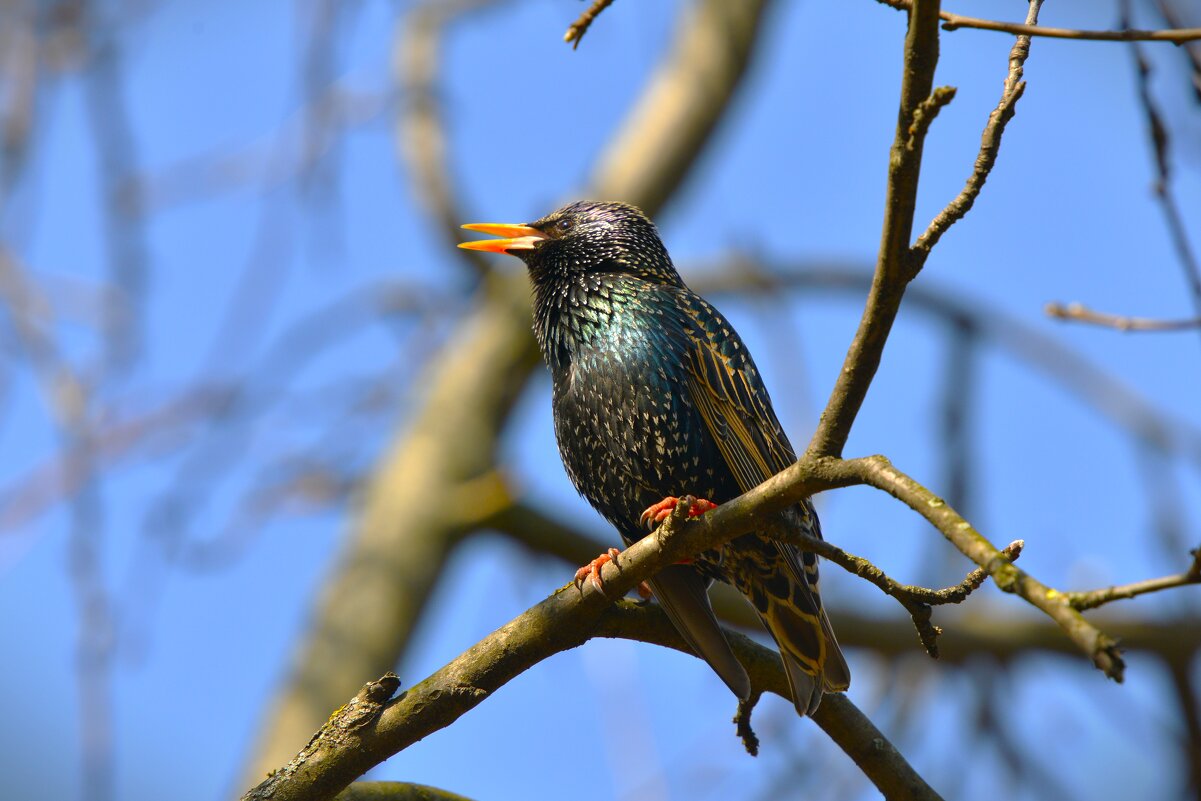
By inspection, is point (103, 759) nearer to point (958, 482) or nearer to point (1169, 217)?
point (1169, 217)

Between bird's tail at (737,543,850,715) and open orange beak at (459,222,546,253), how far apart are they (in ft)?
5.56

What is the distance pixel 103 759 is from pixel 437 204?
5.47 m

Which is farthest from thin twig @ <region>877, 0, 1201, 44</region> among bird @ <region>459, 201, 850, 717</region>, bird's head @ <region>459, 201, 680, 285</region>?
bird's head @ <region>459, 201, 680, 285</region>

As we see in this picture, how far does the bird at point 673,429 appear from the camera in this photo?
13.2 ft

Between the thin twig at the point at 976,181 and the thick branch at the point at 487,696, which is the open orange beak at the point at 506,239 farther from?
the thin twig at the point at 976,181

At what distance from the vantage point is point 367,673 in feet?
24.9

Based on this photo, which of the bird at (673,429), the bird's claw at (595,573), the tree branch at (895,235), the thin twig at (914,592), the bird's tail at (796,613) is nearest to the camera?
the tree branch at (895,235)

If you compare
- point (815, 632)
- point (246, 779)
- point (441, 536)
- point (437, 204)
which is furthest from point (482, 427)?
point (815, 632)

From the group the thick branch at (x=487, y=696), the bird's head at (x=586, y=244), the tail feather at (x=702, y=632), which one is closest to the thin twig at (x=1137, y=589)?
the thick branch at (x=487, y=696)

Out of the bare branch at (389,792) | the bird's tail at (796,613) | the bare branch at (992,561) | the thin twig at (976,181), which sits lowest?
the bird's tail at (796,613)

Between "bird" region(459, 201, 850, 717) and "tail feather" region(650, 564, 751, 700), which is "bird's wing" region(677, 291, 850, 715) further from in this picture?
"tail feather" region(650, 564, 751, 700)

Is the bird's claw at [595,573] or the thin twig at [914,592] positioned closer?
the thin twig at [914,592]

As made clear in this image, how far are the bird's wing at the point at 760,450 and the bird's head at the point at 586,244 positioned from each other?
1.31 ft

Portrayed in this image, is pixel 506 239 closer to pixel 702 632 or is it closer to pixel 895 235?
pixel 702 632
